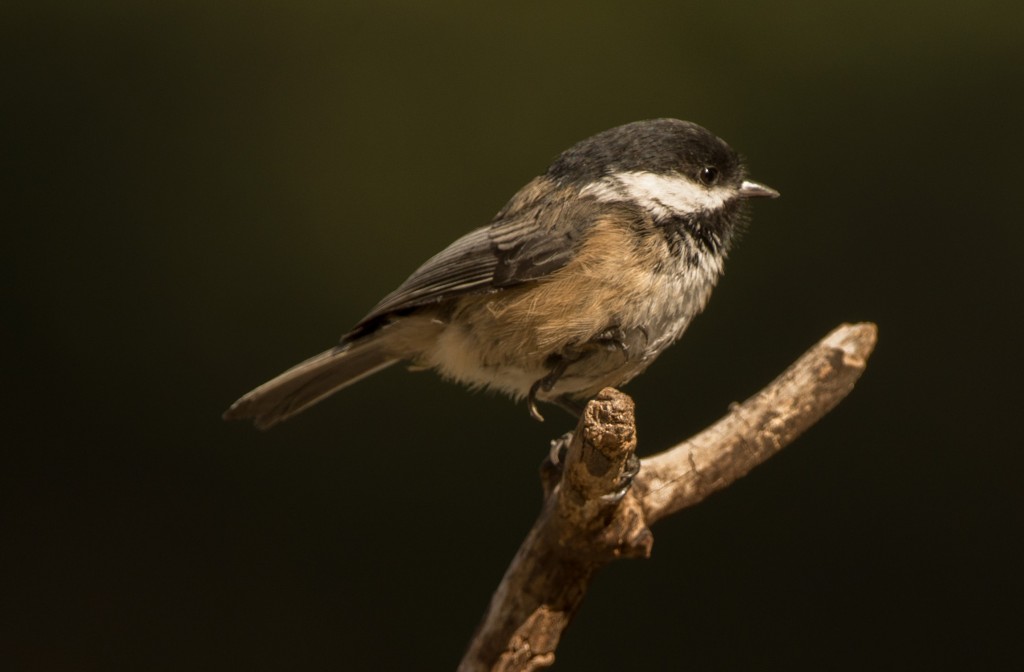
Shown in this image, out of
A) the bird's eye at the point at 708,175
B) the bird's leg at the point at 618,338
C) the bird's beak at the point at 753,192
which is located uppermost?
the bird's eye at the point at 708,175

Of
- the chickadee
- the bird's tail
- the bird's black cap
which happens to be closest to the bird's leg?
the chickadee

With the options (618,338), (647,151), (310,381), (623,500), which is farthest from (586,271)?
(310,381)

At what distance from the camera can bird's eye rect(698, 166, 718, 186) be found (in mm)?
1932

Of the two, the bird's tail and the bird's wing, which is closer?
the bird's wing

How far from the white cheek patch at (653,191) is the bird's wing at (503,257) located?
0.12ft

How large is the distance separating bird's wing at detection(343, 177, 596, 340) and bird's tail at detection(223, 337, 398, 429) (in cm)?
10

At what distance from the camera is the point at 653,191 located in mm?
1894

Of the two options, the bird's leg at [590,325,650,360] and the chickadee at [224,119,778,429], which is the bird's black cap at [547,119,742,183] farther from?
the bird's leg at [590,325,650,360]

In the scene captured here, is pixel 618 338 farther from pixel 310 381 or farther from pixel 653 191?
pixel 310 381

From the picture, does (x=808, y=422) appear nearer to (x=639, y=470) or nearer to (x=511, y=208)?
(x=639, y=470)

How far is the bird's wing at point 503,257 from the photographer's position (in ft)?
6.18

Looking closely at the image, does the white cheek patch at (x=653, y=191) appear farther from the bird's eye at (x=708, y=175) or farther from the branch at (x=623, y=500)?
the branch at (x=623, y=500)

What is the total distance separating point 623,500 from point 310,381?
672 mm

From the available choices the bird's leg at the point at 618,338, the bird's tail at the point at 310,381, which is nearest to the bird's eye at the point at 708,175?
the bird's leg at the point at 618,338
